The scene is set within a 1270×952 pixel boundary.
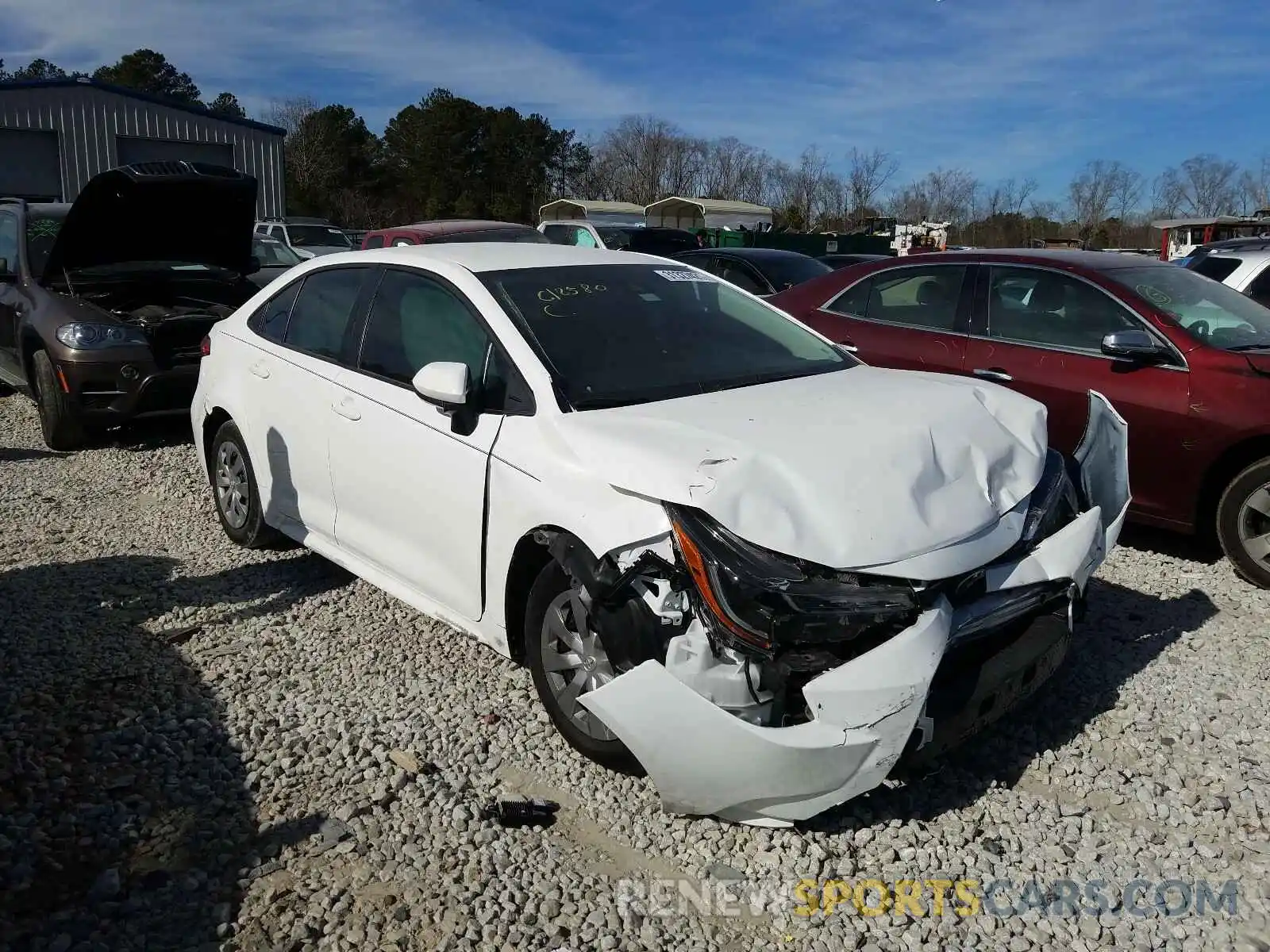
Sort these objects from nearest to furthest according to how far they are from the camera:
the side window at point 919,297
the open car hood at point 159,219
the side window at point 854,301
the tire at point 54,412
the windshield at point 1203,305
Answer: the windshield at point 1203,305
the side window at point 919,297
the side window at point 854,301
the open car hood at point 159,219
the tire at point 54,412

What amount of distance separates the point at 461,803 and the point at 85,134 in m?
27.7

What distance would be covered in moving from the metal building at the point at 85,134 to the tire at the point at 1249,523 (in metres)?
24.4

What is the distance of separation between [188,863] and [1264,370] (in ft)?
16.9

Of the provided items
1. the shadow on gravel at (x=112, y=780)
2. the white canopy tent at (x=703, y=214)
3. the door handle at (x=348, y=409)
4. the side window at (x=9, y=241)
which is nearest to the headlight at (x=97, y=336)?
the side window at (x=9, y=241)

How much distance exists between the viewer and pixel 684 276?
15.5 ft

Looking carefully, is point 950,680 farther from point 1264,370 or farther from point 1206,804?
point 1264,370

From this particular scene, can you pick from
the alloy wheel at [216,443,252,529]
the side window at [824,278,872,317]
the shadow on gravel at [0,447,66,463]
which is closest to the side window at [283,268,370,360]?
the alloy wheel at [216,443,252,529]

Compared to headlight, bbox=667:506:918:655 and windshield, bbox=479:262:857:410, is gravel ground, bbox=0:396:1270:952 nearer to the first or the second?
headlight, bbox=667:506:918:655

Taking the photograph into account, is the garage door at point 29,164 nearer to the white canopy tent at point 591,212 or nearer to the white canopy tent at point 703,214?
the white canopy tent at point 591,212

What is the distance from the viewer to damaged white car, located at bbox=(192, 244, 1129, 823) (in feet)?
9.22

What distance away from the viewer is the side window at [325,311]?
4.68 meters

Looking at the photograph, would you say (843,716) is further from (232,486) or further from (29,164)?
(29,164)

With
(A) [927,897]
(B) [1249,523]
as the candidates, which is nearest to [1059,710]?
(A) [927,897]

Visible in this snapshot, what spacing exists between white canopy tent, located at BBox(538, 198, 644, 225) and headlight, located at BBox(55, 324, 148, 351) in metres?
32.7
